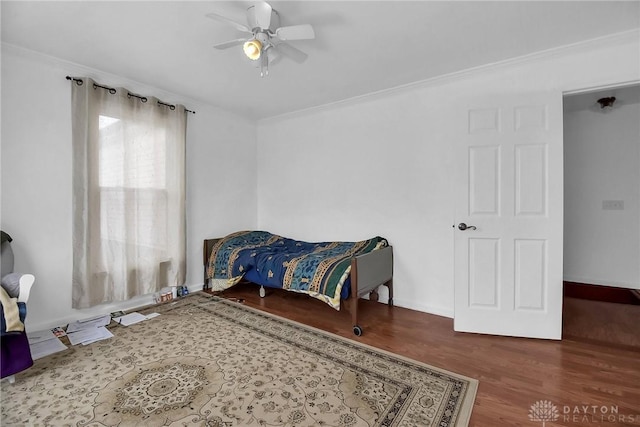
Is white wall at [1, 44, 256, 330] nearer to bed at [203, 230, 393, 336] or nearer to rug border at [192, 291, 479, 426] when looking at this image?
bed at [203, 230, 393, 336]

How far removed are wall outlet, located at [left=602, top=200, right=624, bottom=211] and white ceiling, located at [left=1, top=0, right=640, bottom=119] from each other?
2.30 metres

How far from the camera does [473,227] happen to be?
2545 millimetres

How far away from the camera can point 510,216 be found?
2.45 meters

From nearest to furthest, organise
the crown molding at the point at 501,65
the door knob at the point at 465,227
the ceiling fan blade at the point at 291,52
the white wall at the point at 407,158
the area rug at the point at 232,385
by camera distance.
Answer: the area rug at the point at 232,385 < the crown molding at the point at 501,65 < the ceiling fan blade at the point at 291,52 < the white wall at the point at 407,158 < the door knob at the point at 465,227

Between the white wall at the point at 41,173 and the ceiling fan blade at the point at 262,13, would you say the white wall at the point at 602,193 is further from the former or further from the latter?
the white wall at the point at 41,173

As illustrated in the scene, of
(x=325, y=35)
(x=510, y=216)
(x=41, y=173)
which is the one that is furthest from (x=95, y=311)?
(x=510, y=216)

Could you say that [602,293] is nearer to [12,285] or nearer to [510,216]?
[510,216]

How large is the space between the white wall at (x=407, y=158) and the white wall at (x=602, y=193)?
1737 millimetres

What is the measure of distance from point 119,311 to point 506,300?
3727 mm

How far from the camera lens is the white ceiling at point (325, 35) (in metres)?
1.90

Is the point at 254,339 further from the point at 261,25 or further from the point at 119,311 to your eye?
the point at 261,25

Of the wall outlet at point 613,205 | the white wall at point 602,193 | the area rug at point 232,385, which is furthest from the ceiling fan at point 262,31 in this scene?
the wall outlet at point 613,205

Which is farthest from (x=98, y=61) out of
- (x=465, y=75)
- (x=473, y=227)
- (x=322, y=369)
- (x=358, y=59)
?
(x=473, y=227)

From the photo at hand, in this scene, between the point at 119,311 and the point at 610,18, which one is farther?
the point at 119,311
